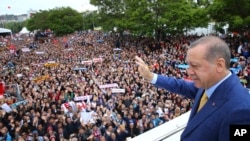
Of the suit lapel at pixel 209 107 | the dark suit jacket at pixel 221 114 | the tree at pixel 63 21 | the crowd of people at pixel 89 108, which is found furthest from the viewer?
the tree at pixel 63 21

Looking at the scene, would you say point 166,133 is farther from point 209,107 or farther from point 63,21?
point 63,21

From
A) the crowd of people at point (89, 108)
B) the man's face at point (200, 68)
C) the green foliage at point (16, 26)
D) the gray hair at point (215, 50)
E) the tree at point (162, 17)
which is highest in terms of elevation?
the gray hair at point (215, 50)

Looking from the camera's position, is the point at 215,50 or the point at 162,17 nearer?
the point at 215,50

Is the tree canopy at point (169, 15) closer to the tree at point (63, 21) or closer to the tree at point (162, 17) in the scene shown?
the tree at point (162, 17)

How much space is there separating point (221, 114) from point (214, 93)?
145 millimetres

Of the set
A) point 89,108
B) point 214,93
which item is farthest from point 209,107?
point 89,108

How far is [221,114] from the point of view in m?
1.52

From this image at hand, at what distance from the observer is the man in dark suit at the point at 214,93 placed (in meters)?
1.49

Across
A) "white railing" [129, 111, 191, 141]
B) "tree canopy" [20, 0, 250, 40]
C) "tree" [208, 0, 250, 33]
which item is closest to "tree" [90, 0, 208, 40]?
"tree canopy" [20, 0, 250, 40]

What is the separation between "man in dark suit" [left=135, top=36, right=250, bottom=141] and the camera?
1494mm

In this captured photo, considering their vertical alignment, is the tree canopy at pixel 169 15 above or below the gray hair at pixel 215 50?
below

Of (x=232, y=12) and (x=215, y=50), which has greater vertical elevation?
(x=215, y=50)

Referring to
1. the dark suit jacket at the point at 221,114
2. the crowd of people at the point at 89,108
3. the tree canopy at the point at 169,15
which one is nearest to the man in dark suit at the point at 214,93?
the dark suit jacket at the point at 221,114

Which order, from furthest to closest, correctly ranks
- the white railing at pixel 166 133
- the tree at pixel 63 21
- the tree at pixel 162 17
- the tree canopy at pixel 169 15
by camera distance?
the tree at pixel 63 21
the tree at pixel 162 17
the tree canopy at pixel 169 15
the white railing at pixel 166 133
